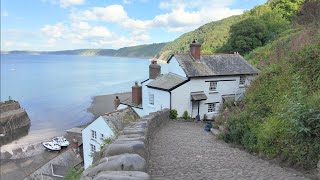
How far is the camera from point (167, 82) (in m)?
25.4

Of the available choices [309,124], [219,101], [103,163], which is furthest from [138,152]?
[219,101]

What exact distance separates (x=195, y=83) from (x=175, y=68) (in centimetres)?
229

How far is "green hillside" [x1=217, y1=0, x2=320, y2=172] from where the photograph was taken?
25.2ft

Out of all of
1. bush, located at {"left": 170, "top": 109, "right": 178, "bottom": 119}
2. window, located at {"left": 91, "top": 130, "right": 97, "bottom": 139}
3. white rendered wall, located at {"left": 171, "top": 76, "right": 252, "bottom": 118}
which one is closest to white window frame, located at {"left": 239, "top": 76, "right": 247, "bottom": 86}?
white rendered wall, located at {"left": 171, "top": 76, "right": 252, "bottom": 118}

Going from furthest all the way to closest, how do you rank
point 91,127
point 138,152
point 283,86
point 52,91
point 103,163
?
point 52,91, point 91,127, point 283,86, point 138,152, point 103,163

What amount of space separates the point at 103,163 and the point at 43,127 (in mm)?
49141

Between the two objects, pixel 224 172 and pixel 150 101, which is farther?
pixel 150 101

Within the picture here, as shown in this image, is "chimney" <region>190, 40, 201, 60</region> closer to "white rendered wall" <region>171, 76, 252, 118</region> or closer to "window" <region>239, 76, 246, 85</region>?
"white rendered wall" <region>171, 76, 252, 118</region>

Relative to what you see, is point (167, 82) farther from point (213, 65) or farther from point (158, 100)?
point (213, 65)

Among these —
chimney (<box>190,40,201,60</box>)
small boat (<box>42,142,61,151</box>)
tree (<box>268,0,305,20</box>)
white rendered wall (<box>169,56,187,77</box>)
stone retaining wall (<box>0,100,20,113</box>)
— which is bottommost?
small boat (<box>42,142,61,151</box>)

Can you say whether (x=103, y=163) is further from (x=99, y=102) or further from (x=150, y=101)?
(x=99, y=102)

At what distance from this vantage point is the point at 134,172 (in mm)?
5301

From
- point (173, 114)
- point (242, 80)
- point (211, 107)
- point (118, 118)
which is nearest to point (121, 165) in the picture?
point (173, 114)

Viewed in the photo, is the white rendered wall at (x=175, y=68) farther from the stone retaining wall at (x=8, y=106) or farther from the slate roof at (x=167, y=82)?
the stone retaining wall at (x=8, y=106)
